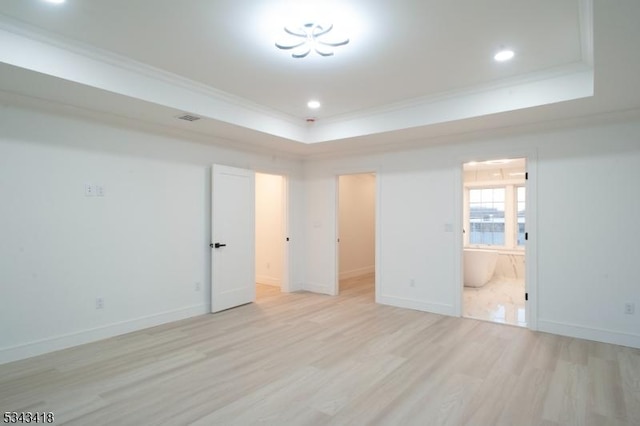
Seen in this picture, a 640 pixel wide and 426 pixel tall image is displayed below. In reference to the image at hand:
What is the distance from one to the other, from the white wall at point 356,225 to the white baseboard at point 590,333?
163 inches

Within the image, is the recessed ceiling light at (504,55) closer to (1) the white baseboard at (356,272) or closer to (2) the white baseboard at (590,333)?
(2) the white baseboard at (590,333)

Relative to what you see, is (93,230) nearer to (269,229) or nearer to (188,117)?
(188,117)

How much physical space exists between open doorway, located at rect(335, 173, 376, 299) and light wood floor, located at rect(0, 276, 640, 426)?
3.29 metres

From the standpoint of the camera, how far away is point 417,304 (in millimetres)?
5207

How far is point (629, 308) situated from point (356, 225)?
510 centimetres

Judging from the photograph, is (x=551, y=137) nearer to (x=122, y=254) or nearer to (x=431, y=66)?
(x=431, y=66)

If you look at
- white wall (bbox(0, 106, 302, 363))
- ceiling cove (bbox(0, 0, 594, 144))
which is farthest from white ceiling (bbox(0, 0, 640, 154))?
white wall (bbox(0, 106, 302, 363))

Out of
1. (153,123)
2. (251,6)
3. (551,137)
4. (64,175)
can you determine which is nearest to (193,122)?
(153,123)

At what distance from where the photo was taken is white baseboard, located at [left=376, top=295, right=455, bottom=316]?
493cm

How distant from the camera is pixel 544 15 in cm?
257

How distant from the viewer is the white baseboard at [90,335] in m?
3.32

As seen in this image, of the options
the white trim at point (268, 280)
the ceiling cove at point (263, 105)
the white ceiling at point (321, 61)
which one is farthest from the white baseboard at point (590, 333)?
the white trim at point (268, 280)

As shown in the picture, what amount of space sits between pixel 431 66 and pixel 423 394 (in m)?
2.94

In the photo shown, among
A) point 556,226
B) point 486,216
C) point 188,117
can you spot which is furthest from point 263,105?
point 486,216
